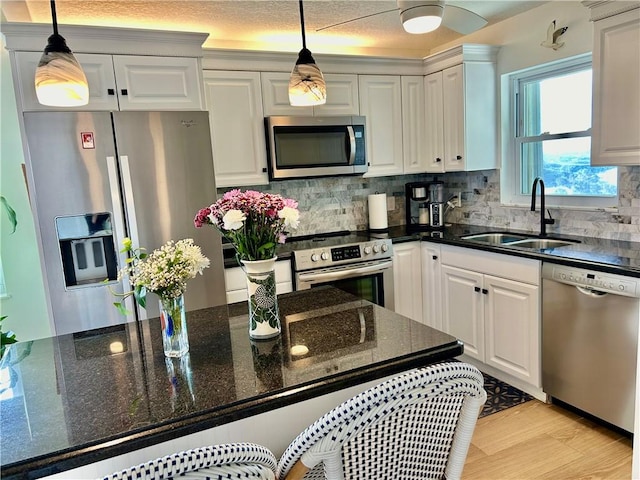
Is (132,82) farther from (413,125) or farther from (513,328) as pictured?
(513,328)

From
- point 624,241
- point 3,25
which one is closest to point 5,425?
point 3,25

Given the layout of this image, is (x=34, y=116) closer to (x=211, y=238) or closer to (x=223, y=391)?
(x=211, y=238)

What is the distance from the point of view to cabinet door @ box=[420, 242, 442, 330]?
3363 mm

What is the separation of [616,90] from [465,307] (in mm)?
1576

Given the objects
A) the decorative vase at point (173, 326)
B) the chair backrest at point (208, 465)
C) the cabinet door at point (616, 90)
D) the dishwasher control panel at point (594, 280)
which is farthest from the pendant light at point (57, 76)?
the cabinet door at point (616, 90)

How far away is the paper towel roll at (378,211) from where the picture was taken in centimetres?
380

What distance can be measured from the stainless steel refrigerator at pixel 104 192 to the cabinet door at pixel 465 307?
5.79 feet

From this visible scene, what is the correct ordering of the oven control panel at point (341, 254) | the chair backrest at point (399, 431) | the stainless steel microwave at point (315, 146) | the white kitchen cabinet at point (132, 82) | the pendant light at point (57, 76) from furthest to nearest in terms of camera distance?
the stainless steel microwave at point (315, 146)
the oven control panel at point (341, 254)
the white kitchen cabinet at point (132, 82)
the pendant light at point (57, 76)
the chair backrest at point (399, 431)

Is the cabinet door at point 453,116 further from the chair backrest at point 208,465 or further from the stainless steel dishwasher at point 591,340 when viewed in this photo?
the chair backrest at point 208,465

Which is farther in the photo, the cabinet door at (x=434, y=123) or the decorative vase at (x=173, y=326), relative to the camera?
the cabinet door at (x=434, y=123)

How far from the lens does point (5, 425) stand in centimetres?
106

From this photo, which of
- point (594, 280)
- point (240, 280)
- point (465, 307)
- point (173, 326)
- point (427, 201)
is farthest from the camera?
point (427, 201)

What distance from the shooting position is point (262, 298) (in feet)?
4.75

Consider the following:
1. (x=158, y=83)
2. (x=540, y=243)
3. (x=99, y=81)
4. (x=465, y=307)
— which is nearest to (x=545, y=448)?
(x=465, y=307)
